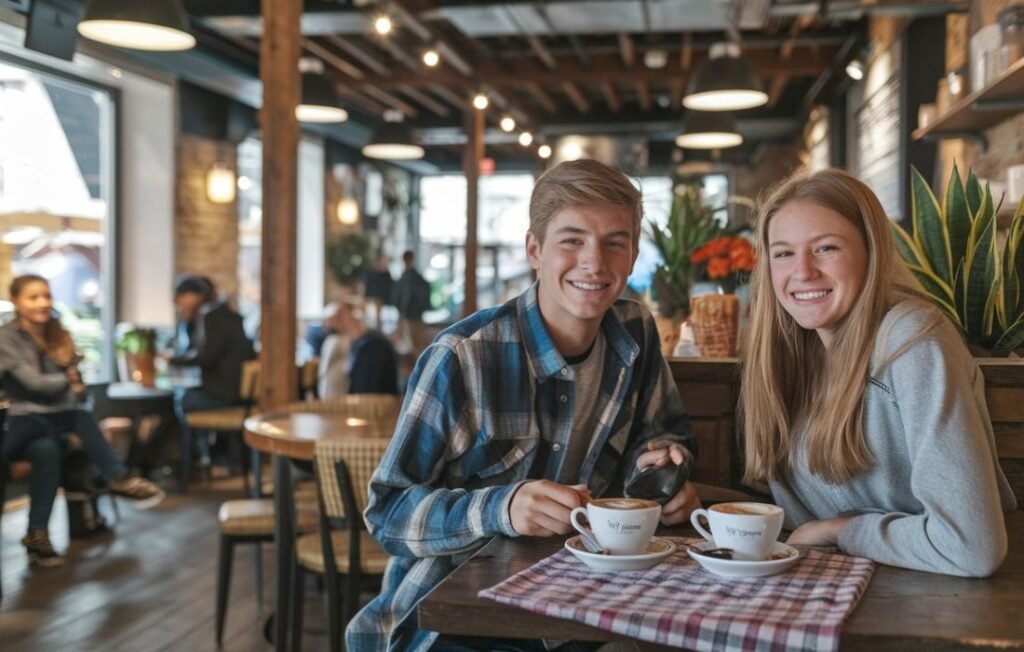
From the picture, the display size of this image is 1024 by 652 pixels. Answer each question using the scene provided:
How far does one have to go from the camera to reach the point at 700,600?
137 cm

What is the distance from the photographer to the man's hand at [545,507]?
173 cm

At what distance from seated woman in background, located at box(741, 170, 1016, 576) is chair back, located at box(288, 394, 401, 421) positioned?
118 inches

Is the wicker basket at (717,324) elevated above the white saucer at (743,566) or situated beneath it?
elevated above

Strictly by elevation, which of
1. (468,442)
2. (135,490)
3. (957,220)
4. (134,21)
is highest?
(134,21)

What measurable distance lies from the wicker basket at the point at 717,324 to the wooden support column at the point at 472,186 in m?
8.31

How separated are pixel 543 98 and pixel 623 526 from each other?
11.7m

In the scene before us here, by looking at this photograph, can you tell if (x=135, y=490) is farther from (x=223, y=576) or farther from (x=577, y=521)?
(x=577, y=521)

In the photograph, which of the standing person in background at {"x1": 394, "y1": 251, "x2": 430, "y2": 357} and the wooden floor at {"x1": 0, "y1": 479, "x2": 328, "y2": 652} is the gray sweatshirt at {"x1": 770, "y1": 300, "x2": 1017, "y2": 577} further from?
the standing person in background at {"x1": 394, "y1": 251, "x2": 430, "y2": 357}

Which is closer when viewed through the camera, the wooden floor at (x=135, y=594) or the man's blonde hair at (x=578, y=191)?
the man's blonde hair at (x=578, y=191)

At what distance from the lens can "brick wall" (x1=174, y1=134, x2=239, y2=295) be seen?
9.66 metres

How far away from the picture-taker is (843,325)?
1818 mm

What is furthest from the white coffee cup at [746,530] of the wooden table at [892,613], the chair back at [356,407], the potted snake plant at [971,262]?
the chair back at [356,407]

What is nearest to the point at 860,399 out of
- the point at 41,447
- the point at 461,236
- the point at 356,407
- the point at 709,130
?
the point at 356,407

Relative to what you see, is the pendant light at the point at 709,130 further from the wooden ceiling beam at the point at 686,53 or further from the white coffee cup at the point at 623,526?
the white coffee cup at the point at 623,526
